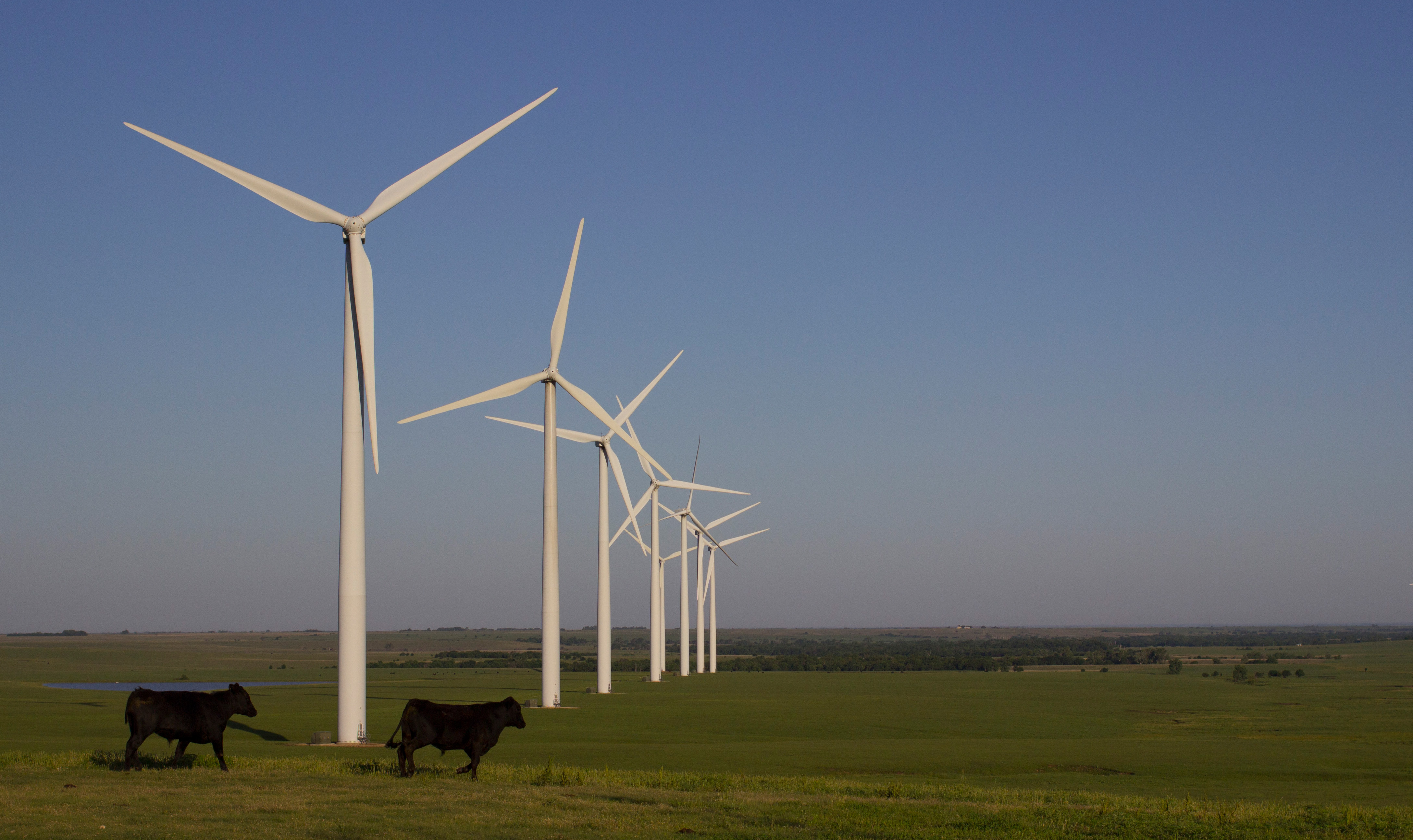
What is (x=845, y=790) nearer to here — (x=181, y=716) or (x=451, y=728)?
(x=451, y=728)

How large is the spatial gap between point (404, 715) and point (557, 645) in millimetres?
30130

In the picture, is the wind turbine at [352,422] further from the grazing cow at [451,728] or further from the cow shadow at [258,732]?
the grazing cow at [451,728]

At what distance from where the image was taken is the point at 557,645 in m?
51.4

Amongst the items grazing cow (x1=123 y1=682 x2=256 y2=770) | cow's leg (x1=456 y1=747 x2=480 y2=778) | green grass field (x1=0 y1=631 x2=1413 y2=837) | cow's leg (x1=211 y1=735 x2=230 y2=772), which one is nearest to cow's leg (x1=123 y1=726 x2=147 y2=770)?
grazing cow (x1=123 y1=682 x2=256 y2=770)

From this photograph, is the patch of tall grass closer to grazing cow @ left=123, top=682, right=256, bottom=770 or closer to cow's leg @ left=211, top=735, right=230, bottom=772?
cow's leg @ left=211, top=735, right=230, bottom=772

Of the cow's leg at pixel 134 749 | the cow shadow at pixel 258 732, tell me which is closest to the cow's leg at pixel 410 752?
the cow's leg at pixel 134 749

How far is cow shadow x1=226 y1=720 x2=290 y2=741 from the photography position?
34.0 meters

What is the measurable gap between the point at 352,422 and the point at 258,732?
12.2 m

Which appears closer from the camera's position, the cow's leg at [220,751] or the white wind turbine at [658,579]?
the cow's leg at [220,751]

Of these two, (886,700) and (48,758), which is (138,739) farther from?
(886,700)

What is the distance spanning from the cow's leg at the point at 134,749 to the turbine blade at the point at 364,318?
11008mm

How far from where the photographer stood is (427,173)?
36.9 m

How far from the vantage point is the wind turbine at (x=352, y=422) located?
3103cm

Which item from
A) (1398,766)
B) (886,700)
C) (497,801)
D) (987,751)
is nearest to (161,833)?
(497,801)
